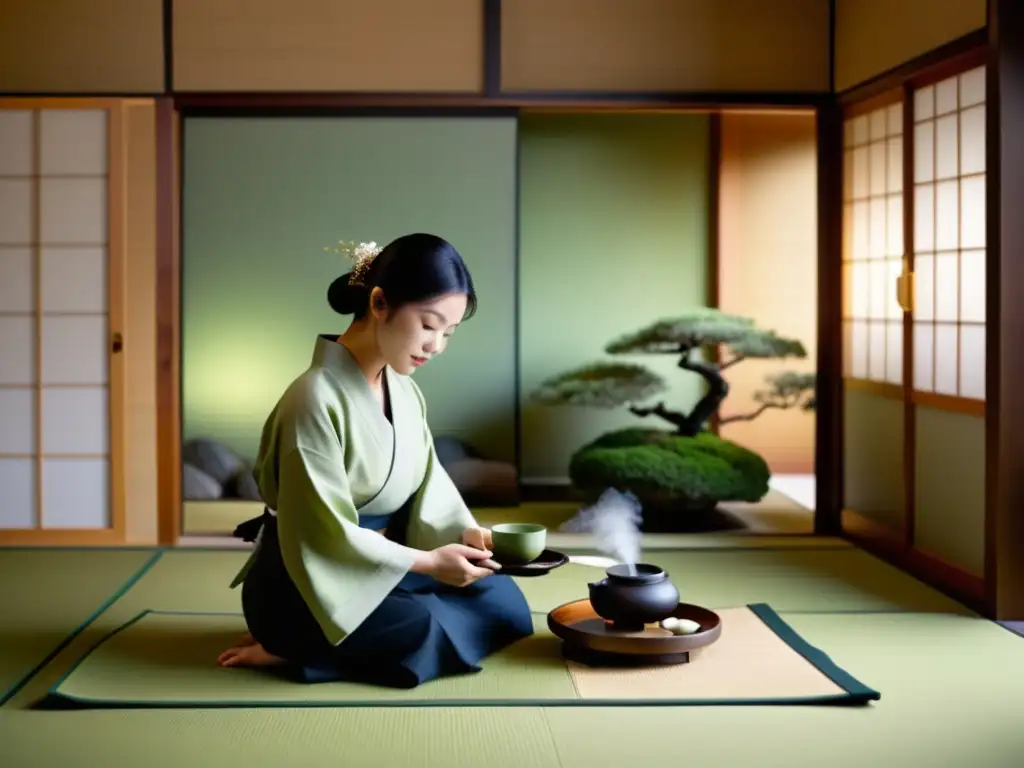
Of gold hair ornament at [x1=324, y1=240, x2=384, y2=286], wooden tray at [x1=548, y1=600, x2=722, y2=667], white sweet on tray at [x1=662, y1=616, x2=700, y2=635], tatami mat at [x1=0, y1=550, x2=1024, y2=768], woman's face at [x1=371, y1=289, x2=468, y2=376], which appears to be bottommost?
tatami mat at [x1=0, y1=550, x2=1024, y2=768]

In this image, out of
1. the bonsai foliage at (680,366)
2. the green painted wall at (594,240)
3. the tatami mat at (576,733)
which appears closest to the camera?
the tatami mat at (576,733)

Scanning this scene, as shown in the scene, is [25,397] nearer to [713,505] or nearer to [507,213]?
[507,213]

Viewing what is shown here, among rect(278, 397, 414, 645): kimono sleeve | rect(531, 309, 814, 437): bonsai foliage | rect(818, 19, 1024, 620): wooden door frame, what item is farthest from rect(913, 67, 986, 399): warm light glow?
rect(278, 397, 414, 645): kimono sleeve

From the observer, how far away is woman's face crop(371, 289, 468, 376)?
11.2ft

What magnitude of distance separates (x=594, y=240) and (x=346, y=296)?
3794mm

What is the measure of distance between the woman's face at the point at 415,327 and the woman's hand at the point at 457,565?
492mm

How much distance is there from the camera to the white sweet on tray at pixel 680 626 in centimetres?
358

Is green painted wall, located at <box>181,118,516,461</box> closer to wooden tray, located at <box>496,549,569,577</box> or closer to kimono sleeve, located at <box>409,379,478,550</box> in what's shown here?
kimono sleeve, located at <box>409,379,478,550</box>

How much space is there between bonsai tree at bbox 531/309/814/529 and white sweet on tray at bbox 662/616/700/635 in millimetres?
2386

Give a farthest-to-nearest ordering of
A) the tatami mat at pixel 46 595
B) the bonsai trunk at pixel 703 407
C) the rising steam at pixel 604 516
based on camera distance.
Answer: the bonsai trunk at pixel 703 407
the rising steam at pixel 604 516
the tatami mat at pixel 46 595

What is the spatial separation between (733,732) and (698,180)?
473 centimetres

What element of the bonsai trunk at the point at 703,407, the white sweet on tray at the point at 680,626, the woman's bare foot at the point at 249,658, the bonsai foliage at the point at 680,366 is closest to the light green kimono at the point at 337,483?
the woman's bare foot at the point at 249,658

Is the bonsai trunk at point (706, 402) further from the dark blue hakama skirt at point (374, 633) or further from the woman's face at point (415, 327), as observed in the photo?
the woman's face at point (415, 327)

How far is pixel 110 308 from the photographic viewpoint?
18.4ft
